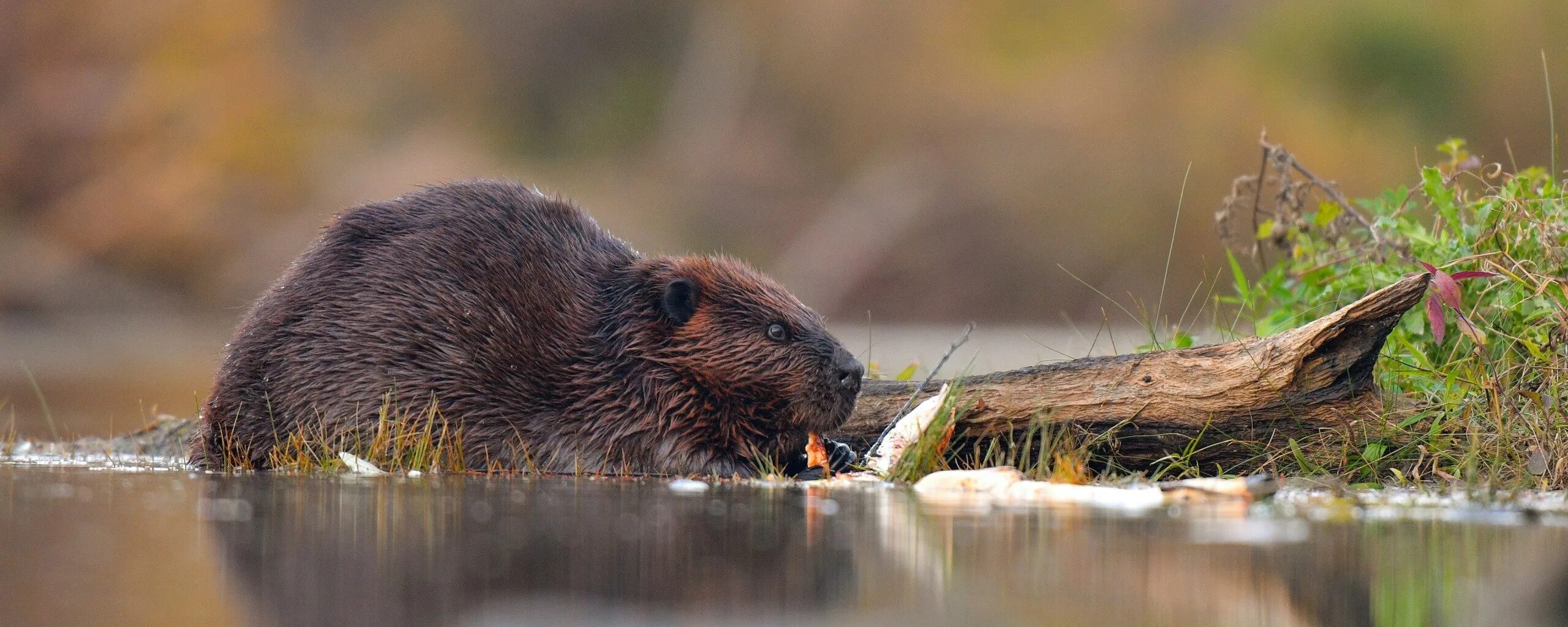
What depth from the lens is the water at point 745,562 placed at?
254 cm

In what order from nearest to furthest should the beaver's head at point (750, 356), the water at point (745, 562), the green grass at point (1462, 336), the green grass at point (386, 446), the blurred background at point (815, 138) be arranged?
the water at point (745, 562) < the green grass at point (1462, 336) < the green grass at point (386, 446) < the beaver's head at point (750, 356) < the blurred background at point (815, 138)

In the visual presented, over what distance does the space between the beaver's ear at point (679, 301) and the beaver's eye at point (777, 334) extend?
31 centimetres

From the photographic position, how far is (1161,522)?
3732 millimetres

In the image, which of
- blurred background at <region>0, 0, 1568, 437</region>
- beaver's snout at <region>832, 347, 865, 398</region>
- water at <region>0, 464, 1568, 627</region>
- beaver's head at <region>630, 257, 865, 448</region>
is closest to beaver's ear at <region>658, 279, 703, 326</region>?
beaver's head at <region>630, 257, 865, 448</region>

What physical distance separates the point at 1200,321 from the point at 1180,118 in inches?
297

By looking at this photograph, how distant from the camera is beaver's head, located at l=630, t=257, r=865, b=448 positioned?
553 centimetres

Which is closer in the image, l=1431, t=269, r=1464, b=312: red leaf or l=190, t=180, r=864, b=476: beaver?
l=1431, t=269, r=1464, b=312: red leaf

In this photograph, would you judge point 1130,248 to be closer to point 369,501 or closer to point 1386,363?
point 1386,363

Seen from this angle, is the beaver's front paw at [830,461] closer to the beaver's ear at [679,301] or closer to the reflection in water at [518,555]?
the beaver's ear at [679,301]

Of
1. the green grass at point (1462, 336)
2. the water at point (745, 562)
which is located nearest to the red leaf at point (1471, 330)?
the green grass at point (1462, 336)

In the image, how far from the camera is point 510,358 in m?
5.60

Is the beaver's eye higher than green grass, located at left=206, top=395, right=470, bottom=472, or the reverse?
the beaver's eye

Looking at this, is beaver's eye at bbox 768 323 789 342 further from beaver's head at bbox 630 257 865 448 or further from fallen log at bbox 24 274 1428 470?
fallen log at bbox 24 274 1428 470

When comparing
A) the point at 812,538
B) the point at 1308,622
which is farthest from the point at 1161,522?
the point at 1308,622
